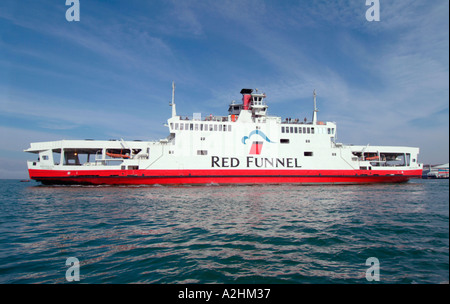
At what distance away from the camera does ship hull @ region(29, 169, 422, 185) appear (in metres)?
25.4

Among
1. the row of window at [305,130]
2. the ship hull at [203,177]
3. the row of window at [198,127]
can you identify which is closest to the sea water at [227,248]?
the ship hull at [203,177]

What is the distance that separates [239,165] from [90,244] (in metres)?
21.3

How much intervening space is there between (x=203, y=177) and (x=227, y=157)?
382 cm

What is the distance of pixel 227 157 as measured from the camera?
27.0m

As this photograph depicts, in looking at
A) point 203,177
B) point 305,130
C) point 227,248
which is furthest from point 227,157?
point 227,248

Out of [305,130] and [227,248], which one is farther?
[305,130]

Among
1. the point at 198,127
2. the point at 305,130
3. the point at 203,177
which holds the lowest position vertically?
the point at 203,177

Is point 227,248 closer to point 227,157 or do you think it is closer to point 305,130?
point 227,157

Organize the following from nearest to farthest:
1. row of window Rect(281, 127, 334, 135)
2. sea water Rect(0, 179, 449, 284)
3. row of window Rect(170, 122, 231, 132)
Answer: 1. sea water Rect(0, 179, 449, 284)
2. row of window Rect(170, 122, 231, 132)
3. row of window Rect(281, 127, 334, 135)

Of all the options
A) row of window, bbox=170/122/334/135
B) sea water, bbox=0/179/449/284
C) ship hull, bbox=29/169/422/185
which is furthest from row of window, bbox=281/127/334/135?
sea water, bbox=0/179/449/284

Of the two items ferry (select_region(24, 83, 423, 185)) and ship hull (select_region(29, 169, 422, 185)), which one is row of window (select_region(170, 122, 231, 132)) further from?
ship hull (select_region(29, 169, 422, 185))

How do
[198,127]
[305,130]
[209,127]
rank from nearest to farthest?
[198,127] < [209,127] < [305,130]

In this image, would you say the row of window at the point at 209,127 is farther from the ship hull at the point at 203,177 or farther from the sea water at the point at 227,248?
the sea water at the point at 227,248

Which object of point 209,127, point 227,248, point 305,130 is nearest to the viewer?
point 227,248
